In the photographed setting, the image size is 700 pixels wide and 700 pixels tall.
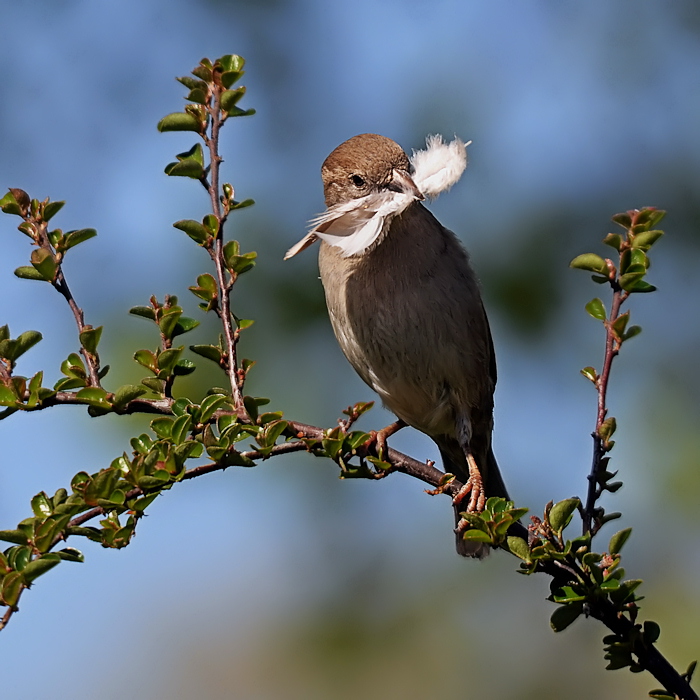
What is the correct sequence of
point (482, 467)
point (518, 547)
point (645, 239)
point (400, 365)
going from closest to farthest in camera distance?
point (518, 547)
point (645, 239)
point (400, 365)
point (482, 467)

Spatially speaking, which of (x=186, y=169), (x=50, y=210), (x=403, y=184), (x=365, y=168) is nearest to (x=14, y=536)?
(x=50, y=210)

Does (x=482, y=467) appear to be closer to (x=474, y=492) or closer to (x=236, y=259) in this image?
(x=474, y=492)

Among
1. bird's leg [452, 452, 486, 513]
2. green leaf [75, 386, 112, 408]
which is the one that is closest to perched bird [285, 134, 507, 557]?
bird's leg [452, 452, 486, 513]

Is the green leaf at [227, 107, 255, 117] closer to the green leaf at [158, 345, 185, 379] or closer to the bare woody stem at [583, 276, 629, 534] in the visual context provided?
the green leaf at [158, 345, 185, 379]

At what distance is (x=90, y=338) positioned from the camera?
91.0 inches

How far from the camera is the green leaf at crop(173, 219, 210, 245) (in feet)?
8.17

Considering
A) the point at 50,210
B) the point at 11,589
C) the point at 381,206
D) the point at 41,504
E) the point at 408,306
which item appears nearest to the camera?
the point at 11,589

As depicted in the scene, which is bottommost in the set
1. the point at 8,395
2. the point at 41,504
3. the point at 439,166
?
the point at 41,504

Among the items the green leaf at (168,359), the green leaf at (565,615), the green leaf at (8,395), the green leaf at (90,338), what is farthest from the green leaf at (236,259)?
the green leaf at (565,615)

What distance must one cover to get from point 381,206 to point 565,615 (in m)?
1.49

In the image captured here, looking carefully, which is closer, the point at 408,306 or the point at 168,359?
the point at 168,359

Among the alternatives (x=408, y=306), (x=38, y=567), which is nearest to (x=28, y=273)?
(x=38, y=567)

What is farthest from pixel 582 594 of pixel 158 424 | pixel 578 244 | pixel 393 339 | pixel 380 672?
pixel 578 244

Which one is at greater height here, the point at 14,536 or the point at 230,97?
the point at 230,97
